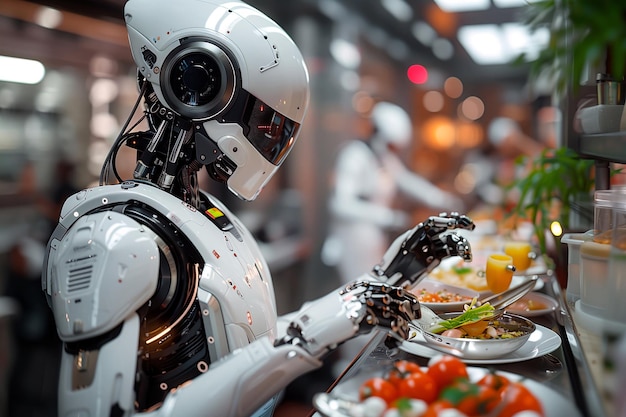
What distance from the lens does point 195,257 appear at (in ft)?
4.79

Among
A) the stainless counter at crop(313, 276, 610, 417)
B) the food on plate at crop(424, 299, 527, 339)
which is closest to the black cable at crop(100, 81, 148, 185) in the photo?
the stainless counter at crop(313, 276, 610, 417)

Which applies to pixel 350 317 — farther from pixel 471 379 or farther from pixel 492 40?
pixel 492 40

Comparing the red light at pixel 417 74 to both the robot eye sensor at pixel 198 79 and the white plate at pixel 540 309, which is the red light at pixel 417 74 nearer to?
the white plate at pixel 540 309

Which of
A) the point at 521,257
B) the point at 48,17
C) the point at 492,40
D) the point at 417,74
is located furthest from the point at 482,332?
the point at 417,74

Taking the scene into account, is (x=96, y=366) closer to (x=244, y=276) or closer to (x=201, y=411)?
(x=201, y=411)

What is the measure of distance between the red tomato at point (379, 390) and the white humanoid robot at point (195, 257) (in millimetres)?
152

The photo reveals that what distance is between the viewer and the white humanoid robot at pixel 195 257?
1.23m

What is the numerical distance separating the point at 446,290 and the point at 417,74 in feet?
36.7

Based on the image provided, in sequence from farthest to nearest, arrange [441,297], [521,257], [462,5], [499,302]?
[462,5] < [521,257] < [441,297] < [499,302]

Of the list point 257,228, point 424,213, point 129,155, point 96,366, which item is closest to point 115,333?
point 96,366

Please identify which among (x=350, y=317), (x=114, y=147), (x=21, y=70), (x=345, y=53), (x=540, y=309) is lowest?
(x=540, y=309)

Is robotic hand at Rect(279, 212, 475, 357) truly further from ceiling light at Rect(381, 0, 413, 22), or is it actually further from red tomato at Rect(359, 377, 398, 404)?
ceiling light at Rect(381, 0, 413, 22)

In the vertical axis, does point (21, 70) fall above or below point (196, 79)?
above

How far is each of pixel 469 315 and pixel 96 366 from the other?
862mm
